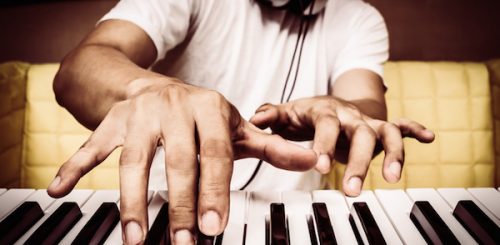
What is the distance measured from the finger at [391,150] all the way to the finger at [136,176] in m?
0.35

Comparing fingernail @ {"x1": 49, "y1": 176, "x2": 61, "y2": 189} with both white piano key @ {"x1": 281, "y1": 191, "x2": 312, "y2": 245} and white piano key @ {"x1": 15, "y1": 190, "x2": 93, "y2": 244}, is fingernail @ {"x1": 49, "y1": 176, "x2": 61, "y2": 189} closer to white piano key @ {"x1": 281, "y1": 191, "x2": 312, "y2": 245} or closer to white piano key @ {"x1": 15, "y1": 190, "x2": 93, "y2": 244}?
white piano key @ {"x1": 15, "y1": 190, "x2": 93, "y2": 244}

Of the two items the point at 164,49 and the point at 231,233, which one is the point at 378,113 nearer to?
the point at 164,49

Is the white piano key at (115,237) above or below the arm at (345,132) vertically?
below

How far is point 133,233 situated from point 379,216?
0.35 m

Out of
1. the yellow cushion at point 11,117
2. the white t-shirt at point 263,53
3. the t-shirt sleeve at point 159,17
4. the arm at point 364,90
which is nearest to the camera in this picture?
the t-shirt sleeve at point 159,17

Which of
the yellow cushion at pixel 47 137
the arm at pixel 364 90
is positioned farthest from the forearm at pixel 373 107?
the yellow cushion at pixel 47 137

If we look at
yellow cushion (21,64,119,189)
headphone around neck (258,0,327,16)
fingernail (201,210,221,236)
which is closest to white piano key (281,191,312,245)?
fingernail (201,210,221,236)

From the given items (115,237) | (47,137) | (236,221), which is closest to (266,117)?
(236,221)

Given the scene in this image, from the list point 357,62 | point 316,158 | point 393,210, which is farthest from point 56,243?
point 357,62

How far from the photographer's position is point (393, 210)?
0.61 m

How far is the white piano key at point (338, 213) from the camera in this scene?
0.54 m

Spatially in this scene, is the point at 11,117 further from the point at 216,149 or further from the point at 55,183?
the point at 216,149

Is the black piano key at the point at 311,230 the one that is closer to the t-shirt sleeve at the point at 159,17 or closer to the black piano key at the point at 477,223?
the black piano key at the point at 477,223

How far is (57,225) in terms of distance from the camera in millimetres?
560
